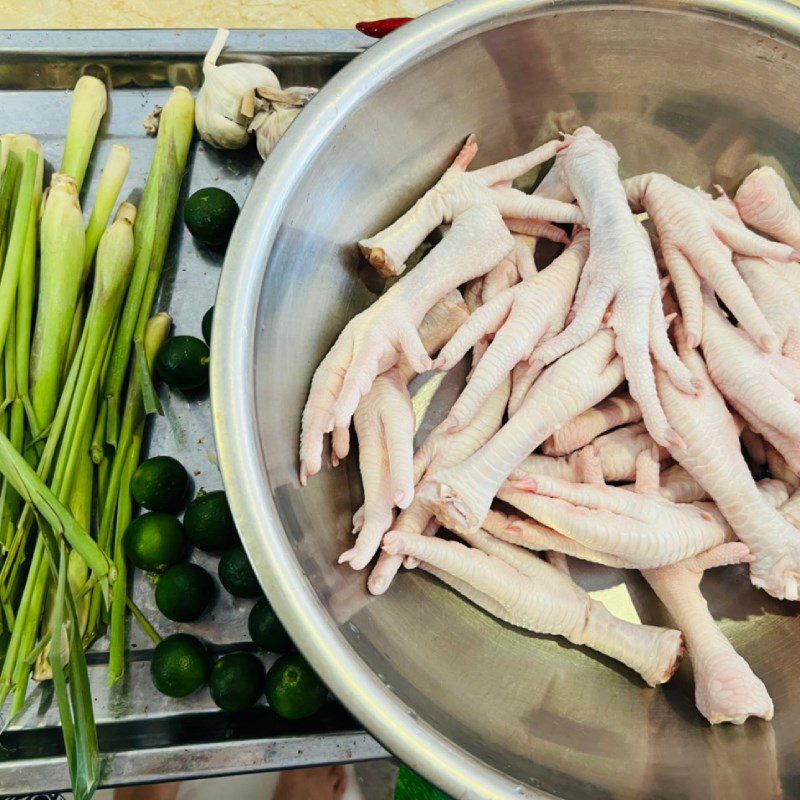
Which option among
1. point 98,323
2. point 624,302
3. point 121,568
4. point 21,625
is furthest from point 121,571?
A: point 624,302

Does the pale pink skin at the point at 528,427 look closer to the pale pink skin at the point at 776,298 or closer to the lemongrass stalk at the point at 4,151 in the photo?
the pale pink skin at the point at 776,298

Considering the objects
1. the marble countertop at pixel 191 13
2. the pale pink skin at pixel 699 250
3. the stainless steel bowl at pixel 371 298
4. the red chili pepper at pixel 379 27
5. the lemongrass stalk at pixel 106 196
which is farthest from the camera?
the marble countertop at pixel 191 13

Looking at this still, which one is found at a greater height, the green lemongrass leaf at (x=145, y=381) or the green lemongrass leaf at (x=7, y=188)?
the green lemongrass leaf at (x=7, y=188)

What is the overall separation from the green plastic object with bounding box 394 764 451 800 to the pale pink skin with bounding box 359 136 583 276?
795 millimetres

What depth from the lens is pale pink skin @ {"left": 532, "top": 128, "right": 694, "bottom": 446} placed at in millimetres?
933

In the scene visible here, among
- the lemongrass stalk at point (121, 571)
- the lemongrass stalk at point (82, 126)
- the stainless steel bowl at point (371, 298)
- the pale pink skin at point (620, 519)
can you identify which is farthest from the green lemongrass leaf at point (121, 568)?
the pale pink skin at point (620, 519)

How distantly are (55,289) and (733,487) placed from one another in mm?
1085

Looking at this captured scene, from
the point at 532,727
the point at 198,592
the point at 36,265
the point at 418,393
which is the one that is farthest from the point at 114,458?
the point at 532,727

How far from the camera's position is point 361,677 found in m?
0.72

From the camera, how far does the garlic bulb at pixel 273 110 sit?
122 cm

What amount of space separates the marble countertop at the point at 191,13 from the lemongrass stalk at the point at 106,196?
1.42 feet

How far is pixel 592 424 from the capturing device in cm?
100

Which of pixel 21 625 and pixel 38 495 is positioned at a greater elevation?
pixel 38 495

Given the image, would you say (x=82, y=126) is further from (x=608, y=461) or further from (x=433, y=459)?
(x=608, y=461)
